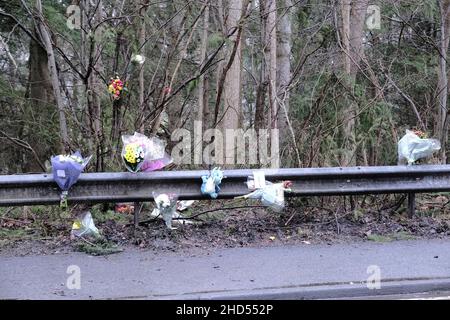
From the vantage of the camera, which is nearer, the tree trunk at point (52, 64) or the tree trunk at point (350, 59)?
the tree trunk at point (52, 64)

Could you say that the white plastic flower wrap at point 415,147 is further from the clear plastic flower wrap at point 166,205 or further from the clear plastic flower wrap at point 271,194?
the clear plastic flower wrap at point 166,205

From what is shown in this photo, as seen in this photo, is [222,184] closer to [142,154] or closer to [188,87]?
[142,154]

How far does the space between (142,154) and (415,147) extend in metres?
3.63

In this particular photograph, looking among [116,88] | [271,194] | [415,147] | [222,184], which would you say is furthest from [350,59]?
[116,88]

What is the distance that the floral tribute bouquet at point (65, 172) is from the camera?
21.8ft

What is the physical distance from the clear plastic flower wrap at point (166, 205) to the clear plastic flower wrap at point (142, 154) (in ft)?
1.27

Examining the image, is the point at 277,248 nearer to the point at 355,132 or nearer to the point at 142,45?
the point at 355,132

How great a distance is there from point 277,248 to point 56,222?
2.86 m

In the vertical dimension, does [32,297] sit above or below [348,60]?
below

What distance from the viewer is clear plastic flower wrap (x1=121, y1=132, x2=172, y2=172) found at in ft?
22.6

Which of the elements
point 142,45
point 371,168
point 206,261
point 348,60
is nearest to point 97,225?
point 206,261

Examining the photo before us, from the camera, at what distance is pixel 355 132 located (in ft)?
28.4

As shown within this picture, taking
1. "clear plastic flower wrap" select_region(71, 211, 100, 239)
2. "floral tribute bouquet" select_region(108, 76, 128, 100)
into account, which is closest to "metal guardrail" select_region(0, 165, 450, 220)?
"clear plastic flower wrap" select_region(71, 211, 100, 239)

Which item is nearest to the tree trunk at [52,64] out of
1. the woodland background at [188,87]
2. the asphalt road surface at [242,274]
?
the woodland background at [188,87]
